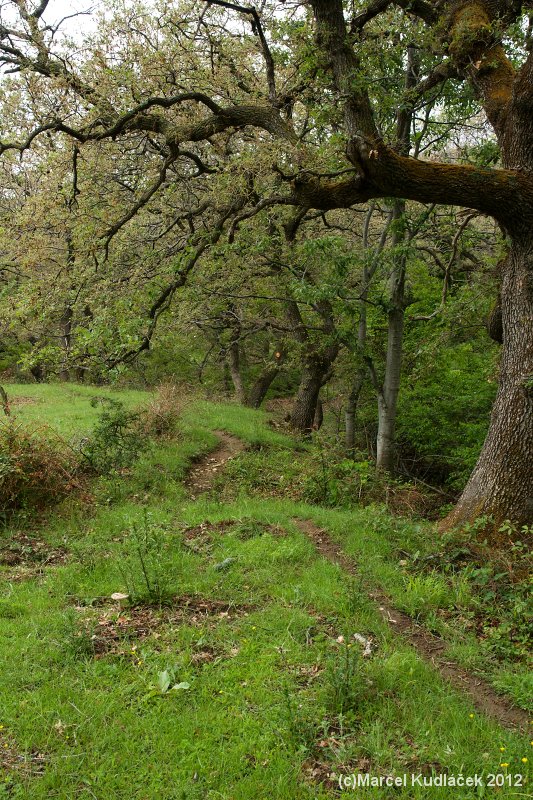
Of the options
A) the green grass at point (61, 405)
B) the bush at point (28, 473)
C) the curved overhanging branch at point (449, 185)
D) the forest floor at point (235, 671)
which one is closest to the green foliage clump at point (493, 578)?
the forest floor at point (235, 671)

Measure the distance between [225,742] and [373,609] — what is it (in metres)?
2.09

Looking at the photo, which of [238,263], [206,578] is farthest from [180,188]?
[206,578]

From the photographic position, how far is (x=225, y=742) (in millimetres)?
3299

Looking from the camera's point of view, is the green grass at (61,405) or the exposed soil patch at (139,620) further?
the green grass at (61,405)

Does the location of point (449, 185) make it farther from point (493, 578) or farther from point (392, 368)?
point (392, 368)

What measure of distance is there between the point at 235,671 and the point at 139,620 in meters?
1.08

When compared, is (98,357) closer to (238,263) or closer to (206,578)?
(206,578)

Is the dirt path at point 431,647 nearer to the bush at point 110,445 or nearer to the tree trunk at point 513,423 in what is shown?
the tree trunk at point 513,423

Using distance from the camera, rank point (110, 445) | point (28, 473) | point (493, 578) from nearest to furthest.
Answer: point (493, 578)
point (28, 473)
point (110, 445)

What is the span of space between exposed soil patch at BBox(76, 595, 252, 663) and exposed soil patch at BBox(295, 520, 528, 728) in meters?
1.37

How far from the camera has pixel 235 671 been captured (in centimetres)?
394

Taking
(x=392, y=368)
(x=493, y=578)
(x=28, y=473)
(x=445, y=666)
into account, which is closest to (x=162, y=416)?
(x=28, y=473)

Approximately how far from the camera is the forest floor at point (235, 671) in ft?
10.2

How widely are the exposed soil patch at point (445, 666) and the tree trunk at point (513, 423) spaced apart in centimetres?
197
